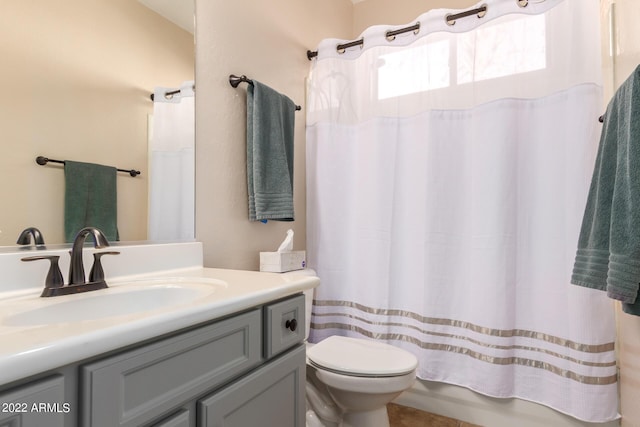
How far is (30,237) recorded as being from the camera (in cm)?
98

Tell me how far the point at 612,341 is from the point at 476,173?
0.85 m

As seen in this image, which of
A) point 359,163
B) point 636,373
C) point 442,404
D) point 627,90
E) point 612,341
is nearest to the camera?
point 627,90

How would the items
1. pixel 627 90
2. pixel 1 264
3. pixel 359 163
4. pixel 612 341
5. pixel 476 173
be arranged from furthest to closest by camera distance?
pixel 359 163 → pixel 476 173 → pixel 612 341 → pixel 627 90 → pixel 1 264

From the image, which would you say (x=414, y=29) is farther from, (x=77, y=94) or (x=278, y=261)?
(x=77, y=94)

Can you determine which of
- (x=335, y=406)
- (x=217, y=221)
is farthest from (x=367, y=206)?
(x=335, y=406)

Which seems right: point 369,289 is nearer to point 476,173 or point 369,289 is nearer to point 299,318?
point 476,173

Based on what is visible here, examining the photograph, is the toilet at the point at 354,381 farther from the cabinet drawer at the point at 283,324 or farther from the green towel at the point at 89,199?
the green towel at the point at 89,199

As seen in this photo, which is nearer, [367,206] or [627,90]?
[627,90]

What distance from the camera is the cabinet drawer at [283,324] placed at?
927 millimetres

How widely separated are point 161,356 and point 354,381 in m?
0.88

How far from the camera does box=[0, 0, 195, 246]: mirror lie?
0.95 m

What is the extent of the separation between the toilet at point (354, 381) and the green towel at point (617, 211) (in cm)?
71

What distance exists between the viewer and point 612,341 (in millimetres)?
1453

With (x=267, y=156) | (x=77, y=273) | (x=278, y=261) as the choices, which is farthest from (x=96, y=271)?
(x=267, y=156)
